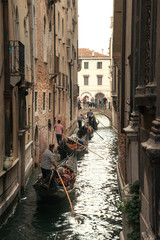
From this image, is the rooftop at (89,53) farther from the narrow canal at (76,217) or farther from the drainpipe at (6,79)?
the drainpipe at (6,79)

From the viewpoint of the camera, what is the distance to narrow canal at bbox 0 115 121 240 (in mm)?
8809

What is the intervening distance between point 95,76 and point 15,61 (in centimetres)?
5122

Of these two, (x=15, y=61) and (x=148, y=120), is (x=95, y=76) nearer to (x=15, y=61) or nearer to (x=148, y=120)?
(x=15, y=61)

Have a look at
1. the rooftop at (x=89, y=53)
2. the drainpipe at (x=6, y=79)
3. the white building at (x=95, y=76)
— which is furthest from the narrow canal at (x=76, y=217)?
the rooftop at (x=89, y=53)

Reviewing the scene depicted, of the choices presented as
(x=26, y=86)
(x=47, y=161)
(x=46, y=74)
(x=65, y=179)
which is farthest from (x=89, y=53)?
(x=47, y=161)

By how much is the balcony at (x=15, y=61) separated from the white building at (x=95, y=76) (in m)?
50.2

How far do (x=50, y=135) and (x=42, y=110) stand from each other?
253cm

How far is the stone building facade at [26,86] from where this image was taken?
936 cm

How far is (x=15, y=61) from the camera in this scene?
33.6 ft

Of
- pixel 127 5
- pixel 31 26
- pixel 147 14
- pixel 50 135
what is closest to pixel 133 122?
pixel 147 14

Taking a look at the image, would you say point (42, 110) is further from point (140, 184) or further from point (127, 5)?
point (140, 184)

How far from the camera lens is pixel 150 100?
4.38 m

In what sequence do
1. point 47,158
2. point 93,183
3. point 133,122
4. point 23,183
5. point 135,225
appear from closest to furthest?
point 135,225 → point 133,122 → point 47,158 → point 23,183 → point 93,183

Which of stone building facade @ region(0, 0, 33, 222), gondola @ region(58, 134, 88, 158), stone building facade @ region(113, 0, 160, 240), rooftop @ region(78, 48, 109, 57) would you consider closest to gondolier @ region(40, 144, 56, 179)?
stone building facade @ region(0, 0, 33, 222)
